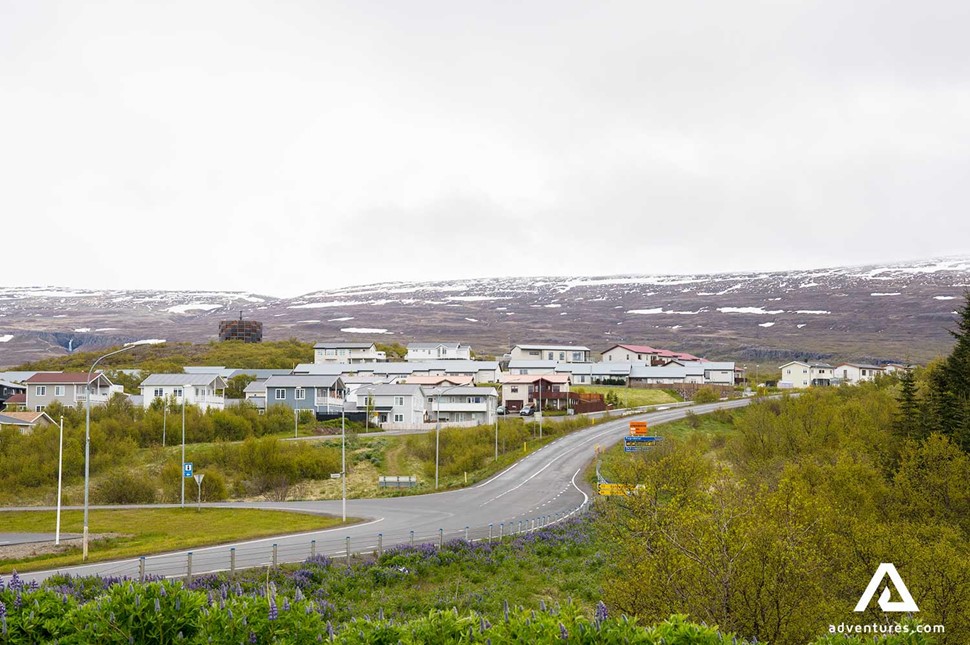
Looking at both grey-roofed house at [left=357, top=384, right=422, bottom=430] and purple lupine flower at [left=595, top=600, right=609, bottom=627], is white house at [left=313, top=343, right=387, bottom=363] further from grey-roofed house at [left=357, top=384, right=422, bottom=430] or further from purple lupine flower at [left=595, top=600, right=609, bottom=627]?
purple lupine flower at [left=595, top=600, right=609, bottom=627]

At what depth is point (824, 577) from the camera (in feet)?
62.3

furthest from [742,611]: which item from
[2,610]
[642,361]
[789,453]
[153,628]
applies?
[642,361]

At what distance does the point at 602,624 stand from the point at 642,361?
139 m

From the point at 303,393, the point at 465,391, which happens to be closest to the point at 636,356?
the point at 465,391

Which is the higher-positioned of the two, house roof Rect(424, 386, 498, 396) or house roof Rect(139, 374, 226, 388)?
house roof Rect(139, 374, 226, 388)

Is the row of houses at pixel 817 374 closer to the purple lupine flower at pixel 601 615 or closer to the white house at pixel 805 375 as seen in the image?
the white house at pixel 805 375

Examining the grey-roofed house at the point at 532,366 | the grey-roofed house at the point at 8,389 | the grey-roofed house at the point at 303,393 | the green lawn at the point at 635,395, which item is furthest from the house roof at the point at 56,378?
the green lawn at the point at 635,395

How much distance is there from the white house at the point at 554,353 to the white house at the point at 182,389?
2519 inches

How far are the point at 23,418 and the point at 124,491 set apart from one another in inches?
1031

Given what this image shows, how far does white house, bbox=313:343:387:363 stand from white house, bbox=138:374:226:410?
4879cm

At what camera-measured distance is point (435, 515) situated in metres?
46.6

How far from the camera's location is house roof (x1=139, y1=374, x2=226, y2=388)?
314ft

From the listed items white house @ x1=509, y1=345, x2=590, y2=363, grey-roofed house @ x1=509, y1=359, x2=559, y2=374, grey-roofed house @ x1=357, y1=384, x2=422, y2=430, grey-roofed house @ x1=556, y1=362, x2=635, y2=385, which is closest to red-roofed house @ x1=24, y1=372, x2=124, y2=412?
grey-roofed house @ x1=357, y1=384, x2=422, y2=430

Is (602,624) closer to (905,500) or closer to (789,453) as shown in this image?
(905,500)
